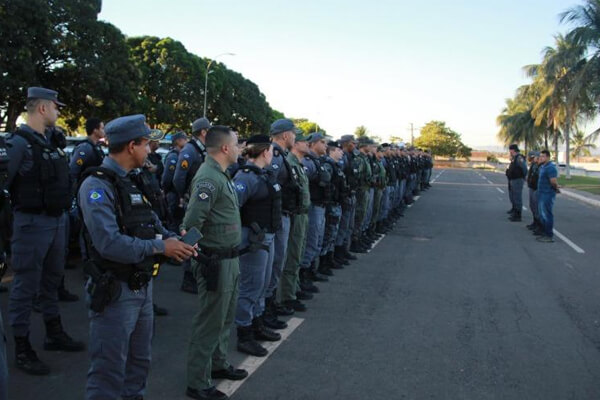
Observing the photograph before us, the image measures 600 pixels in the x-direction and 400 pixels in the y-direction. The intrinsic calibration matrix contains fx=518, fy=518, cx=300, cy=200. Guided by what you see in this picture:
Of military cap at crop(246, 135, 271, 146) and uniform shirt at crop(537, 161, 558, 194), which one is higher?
military cap at crop(246, 135, 271, 146)

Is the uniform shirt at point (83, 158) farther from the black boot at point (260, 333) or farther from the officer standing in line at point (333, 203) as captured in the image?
the officer standing in line at point (333, 203)

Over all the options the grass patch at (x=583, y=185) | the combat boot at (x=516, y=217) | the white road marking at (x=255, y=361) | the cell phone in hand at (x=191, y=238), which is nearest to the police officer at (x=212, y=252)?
the white road marking at (x=255, y=361)

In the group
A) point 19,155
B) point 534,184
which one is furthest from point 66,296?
point 534,184

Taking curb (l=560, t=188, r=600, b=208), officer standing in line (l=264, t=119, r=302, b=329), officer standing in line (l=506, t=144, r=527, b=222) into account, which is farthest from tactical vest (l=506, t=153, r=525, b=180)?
officer standing in line (l=264, t=119, r=302, b=329)

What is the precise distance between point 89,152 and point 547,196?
9959 mm

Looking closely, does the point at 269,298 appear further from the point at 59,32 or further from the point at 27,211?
the point at 59,32

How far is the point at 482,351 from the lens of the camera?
4.89 metres

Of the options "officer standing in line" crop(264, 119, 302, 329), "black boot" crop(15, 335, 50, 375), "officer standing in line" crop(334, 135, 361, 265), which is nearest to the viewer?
"black boot" crop(15, 335, 50, 375)

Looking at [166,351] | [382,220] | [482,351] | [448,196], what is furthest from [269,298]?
[448,196]

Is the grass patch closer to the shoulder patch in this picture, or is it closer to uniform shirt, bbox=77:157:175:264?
uniform shirt, bbox=77:157:175:264

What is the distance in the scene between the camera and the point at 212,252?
148 inches

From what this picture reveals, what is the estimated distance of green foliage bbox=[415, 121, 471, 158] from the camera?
100000mm

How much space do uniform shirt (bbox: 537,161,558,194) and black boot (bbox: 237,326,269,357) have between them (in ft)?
30.3

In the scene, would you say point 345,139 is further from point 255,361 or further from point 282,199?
point 255,361
